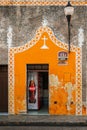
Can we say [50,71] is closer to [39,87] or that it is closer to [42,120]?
[39,87]

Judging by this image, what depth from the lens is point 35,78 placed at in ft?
68.9

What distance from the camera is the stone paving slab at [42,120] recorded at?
17.4 metres

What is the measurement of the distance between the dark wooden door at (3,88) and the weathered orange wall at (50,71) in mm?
595

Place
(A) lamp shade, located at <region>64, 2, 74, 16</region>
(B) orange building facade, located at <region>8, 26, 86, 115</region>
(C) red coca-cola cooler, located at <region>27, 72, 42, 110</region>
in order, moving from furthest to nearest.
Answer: (C) red coca-cola cooler, located at <region>27, 72, 42, 110</region>
(B) orange building facade, located at <region>8, 26, 86, 115</region>
(A) lamp shade, located at <region>64, 2, 74, 16</region>

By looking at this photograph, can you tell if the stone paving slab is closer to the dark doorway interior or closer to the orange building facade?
the orange building facade

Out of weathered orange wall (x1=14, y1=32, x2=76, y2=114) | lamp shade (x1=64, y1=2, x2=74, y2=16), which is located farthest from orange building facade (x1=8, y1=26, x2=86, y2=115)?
lamp shade (x1=64, y1=2, x2=74, y2=16)

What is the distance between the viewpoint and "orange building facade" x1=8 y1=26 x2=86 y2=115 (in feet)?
65.4

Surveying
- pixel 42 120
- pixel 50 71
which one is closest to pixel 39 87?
pixel 50 71

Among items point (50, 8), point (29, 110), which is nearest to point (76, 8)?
point (50, 8)

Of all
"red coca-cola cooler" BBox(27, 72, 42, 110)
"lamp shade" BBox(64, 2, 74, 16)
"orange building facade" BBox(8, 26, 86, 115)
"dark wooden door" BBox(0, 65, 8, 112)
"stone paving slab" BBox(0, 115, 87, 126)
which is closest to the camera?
"stone paving slab" BBox(0, 115, 87, 126)

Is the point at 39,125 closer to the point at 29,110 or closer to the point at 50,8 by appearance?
the point at 29,110

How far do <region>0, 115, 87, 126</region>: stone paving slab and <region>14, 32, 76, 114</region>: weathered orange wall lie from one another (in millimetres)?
859

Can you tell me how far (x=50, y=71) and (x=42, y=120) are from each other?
2.91 metres

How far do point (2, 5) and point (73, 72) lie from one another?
4.67m
